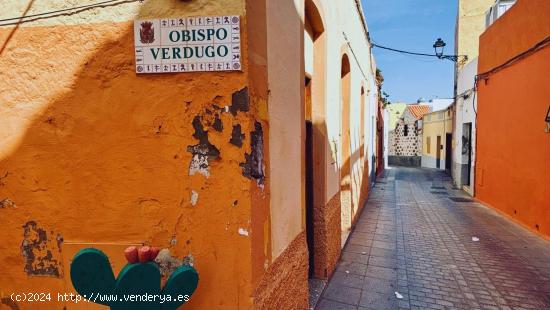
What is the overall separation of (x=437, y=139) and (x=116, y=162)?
24.6 meters

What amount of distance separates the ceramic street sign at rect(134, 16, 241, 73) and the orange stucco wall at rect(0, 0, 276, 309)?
56 millimetres

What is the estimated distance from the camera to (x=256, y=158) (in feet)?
6.91

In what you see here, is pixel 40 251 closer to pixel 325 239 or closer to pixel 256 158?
pixel 256 158

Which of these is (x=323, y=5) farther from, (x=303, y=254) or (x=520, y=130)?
(x=520, y=130)

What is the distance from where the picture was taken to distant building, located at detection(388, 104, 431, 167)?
29.0 metres

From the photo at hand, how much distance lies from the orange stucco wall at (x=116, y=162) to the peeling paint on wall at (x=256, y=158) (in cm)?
3

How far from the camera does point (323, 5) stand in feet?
13.6

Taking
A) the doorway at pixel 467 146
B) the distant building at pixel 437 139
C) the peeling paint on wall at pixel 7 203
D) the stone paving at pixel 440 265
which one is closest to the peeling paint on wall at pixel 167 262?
the peeling paint on wall at pixel 7 203

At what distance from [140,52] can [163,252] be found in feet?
4.38

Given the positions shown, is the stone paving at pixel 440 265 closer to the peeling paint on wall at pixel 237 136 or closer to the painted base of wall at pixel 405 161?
the peeling paint on wall at pixel 237 136

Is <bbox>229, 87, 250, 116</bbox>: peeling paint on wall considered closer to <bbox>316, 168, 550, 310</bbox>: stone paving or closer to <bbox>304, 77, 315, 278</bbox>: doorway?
<bbox>304, 77, 315, 278</bbox>: doorway

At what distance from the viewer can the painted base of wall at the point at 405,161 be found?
29106 millimetres

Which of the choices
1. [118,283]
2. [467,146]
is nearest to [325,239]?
[118,283]

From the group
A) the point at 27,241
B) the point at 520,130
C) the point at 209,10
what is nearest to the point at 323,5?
the point at 209,10
